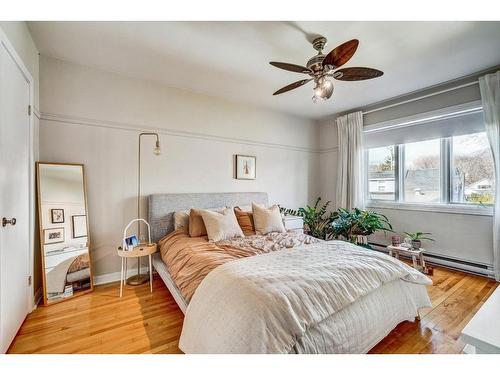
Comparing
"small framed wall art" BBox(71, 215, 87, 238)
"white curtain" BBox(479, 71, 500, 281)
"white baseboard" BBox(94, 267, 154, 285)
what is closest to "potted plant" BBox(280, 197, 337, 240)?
"white curtain" BBox(479, 71, 500, 281)

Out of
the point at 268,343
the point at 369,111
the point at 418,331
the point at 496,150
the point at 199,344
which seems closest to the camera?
the point at 268,343

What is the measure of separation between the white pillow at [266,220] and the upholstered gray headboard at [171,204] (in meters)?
0.59

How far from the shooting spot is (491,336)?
0.82 meters

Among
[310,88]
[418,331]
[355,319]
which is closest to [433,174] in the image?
[310,88]

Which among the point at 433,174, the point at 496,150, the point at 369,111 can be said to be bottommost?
the point at 433,174

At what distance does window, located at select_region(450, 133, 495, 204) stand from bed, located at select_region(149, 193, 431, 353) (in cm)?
203

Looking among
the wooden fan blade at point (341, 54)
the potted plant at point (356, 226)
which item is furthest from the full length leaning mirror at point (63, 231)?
the potted plant at point (356, 226)

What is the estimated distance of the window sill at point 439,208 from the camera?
296 centimetres

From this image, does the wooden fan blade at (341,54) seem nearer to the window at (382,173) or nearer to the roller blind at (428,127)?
the roller blind at (428,127)

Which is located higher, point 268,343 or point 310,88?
point 310,88

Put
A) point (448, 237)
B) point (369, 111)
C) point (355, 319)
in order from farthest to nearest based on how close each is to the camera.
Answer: point (369, 111) → point (448, 237) → point (355, 319)

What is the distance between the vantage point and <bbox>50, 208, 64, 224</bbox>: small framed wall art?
2.37 metres

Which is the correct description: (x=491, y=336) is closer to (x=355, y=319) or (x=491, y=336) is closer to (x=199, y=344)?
(x=355, y=319)

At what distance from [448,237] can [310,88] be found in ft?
9.48
